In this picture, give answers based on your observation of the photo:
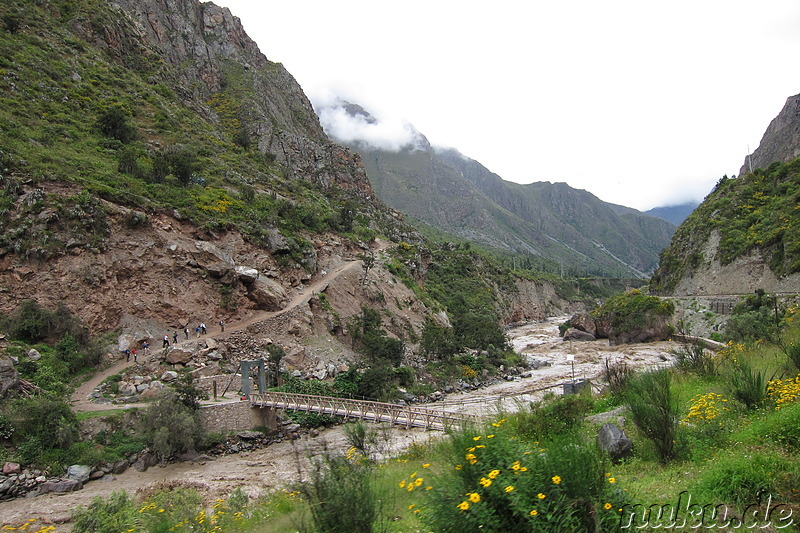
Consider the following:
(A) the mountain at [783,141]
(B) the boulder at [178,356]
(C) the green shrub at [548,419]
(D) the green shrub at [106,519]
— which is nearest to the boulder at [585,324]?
(A) the mountain at [783,141]

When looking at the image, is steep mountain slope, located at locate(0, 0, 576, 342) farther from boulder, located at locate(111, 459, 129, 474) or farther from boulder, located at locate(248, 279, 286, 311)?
boulder, located at locate(111, 459, 129, 474)

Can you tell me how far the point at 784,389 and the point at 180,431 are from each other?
63.4 feet

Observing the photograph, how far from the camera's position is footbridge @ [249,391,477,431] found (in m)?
14.5

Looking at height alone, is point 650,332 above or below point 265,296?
below

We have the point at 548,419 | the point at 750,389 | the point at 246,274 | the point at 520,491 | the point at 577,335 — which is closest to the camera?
the point at 520,491

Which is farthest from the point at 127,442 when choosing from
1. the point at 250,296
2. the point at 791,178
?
the point at 791,178

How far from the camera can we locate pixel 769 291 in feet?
113

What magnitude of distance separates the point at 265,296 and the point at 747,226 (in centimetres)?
4799

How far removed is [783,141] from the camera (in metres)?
72.5

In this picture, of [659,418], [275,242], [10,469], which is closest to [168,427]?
[10,469]

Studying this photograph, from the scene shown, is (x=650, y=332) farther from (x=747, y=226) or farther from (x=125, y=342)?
(x=125, y=342)

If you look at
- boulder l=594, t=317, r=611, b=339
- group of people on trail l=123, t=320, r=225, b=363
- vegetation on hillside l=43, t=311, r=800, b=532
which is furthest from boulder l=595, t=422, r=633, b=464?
boulder l=594, t=317, r=611, b=339

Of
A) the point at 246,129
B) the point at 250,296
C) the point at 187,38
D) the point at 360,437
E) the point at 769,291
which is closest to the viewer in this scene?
the point at 360,437

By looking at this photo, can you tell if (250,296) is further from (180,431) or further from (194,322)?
(180,431)
